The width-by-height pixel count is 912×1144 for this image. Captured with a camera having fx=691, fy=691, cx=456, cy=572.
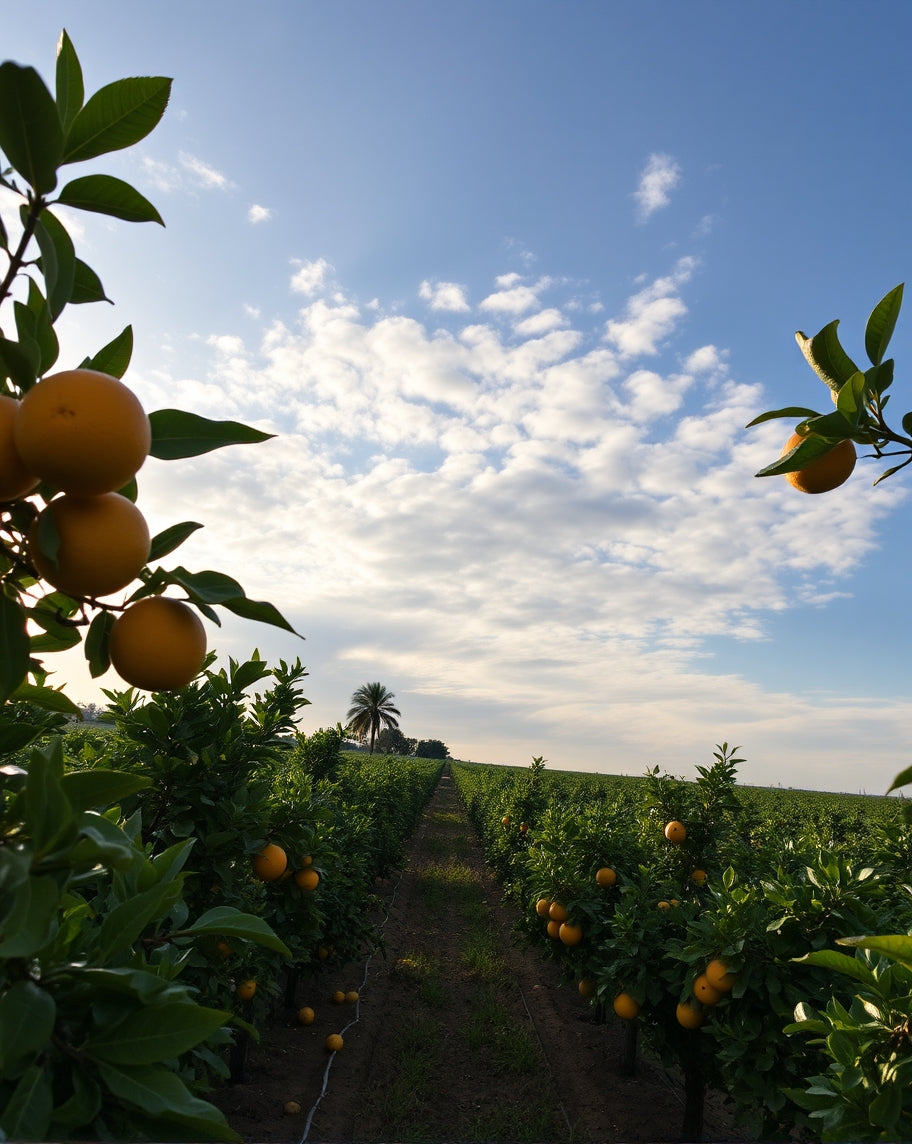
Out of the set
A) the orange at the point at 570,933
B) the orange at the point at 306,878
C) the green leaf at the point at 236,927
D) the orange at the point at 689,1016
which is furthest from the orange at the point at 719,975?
the green leaf at the point at 236,927

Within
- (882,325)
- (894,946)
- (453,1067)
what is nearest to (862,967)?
(894,946)

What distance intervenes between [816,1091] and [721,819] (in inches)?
191

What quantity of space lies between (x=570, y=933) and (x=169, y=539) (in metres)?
6.38

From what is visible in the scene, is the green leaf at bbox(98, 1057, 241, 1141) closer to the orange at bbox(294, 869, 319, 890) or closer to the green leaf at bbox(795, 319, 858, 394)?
the green leaf at bbox(795, 319, 858, 394)

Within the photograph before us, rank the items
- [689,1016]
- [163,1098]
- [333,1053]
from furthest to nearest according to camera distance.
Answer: [333,1053] → [689,1016] → [163,1098]

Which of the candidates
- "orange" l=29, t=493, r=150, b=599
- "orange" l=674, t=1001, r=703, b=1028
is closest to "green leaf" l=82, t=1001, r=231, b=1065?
"orange" l=29, t=493, r=150, b=599

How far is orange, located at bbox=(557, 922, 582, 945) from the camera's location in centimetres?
620

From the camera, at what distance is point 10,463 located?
0.74 meters

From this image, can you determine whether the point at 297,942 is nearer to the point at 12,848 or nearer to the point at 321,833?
the point at 321,833

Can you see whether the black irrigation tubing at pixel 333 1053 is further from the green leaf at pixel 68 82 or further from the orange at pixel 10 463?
the green leaf at pixel 68 82

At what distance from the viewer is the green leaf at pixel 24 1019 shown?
2.65 ft

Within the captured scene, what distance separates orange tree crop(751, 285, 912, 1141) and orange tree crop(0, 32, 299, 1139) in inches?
34.7

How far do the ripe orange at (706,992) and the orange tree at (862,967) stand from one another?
31.2 inches

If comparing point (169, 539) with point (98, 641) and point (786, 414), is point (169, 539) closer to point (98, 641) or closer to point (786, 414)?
point (98, 641)
